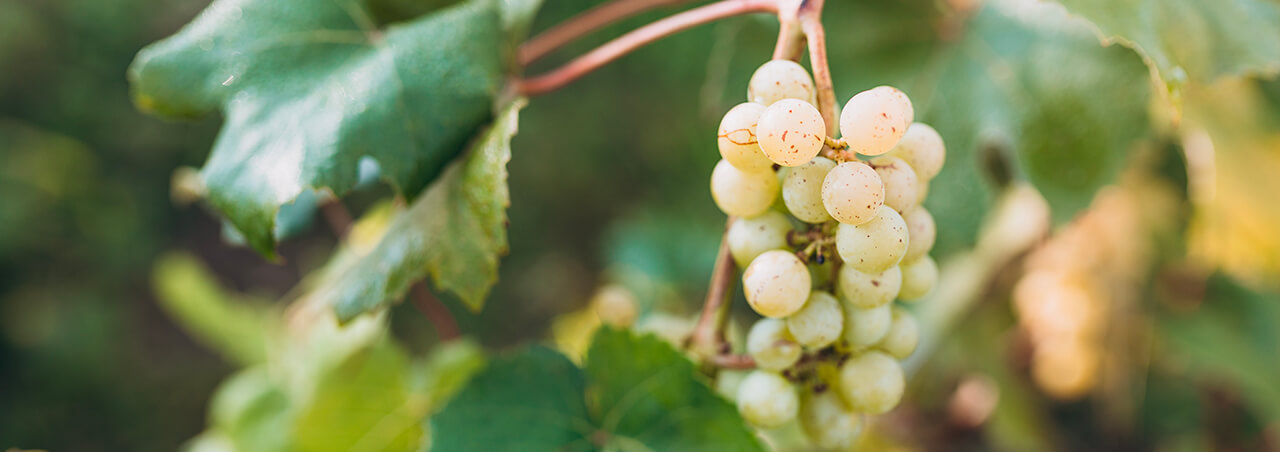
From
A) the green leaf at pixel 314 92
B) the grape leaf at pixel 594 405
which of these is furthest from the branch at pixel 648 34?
the grape leaf at pixel 594 405

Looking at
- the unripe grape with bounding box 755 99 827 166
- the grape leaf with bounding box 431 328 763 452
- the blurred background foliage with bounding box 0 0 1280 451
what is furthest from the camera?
the blurred background foliage with bounding box 0 0 1280 451

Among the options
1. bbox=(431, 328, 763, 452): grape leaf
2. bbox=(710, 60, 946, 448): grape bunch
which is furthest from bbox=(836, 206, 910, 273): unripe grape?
bbox=(431, 328, 763, 452): grape leaf

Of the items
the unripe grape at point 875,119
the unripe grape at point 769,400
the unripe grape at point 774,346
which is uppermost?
the unripe grape at point 875,119

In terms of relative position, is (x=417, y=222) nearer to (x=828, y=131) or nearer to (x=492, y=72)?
(x=492, y=72)

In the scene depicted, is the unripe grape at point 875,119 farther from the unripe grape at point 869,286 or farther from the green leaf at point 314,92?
the green leaf at point 314,92

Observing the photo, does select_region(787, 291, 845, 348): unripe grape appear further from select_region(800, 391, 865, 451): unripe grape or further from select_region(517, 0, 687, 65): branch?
select_region(517, 0, 687, 65): branch

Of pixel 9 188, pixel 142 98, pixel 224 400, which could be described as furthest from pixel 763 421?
pixel 9 188
